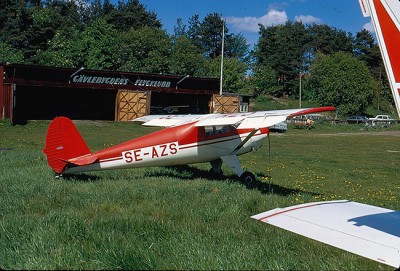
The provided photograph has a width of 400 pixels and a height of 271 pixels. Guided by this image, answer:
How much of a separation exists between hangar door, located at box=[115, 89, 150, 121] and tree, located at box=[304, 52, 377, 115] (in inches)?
1348

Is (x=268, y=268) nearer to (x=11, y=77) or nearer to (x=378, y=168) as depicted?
(x=378, y=168)

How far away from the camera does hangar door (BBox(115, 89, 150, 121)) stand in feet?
133

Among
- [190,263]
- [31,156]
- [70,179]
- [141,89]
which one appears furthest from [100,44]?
[190,263]

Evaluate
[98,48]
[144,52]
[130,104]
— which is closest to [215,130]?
[130,104]

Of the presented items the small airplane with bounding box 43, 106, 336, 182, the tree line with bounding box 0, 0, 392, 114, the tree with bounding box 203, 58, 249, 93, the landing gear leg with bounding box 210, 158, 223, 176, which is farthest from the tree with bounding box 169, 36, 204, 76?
the small airplane with bounding box 43, 106, 336, 182

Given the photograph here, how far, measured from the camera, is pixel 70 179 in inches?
432

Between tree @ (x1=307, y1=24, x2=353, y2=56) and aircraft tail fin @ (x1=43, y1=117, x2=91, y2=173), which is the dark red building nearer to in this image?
aircraft tail fin @ (x1=43, y1=117, x2=91, y2=173)

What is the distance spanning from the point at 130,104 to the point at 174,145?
1147 inches

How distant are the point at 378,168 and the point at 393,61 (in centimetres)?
1617

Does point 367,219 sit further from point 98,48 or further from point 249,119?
point 98,48

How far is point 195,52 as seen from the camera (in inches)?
3123

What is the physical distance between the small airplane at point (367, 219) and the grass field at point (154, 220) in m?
0.52

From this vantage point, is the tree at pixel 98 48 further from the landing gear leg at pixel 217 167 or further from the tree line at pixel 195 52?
the landing gear leg at pixel 217 167

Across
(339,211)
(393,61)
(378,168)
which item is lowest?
(378,168)
